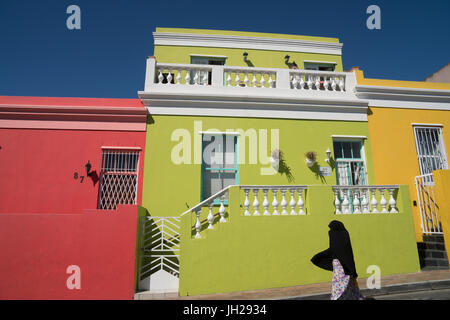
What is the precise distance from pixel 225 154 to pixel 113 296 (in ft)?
14.0

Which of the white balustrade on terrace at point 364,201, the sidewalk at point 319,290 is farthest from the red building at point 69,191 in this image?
the white balustrade on terrace at point 364,201

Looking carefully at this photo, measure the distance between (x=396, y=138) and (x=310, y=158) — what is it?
299cm

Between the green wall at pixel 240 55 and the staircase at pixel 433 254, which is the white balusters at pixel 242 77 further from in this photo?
the staircase at pixel 433 254

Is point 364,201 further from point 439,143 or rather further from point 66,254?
point 66,254

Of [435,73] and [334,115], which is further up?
[435,73]

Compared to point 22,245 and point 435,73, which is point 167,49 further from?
point 435,73

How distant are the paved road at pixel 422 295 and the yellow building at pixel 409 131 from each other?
2.90 m

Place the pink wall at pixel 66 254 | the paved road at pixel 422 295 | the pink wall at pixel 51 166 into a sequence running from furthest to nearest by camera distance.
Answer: the pink wall at pixel 51 166 < the pink wall at pixel 66 254 < the paved road at pixel 422 295

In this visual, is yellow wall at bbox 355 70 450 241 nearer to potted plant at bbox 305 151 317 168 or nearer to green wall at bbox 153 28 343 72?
potted plant at bbox 305 151 317 168

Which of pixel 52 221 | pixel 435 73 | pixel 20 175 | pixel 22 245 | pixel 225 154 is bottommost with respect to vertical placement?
pixel 22 245

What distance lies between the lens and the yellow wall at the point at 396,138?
7.88 metres

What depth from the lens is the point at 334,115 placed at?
8.12m

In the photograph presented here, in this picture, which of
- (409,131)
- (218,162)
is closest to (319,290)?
(218,162)
